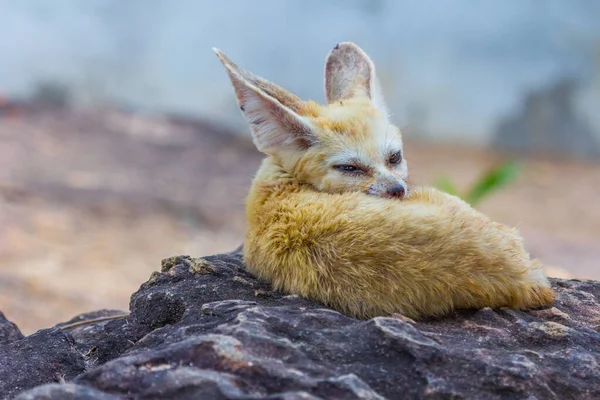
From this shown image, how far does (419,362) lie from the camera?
9.52 feet

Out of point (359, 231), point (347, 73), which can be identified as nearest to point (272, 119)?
point (359, 231)

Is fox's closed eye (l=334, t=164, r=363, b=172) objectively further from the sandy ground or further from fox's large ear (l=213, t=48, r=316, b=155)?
the sandy ground

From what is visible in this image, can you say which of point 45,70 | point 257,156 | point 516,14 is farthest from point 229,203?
point 516,14

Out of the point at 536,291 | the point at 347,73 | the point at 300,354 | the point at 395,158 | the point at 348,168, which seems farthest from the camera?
the point at 347,73

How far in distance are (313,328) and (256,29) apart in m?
13.2

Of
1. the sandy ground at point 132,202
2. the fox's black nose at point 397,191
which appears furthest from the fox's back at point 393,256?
the sandy ground at point 132,202

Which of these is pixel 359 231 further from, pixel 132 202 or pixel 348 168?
pixel 132 202

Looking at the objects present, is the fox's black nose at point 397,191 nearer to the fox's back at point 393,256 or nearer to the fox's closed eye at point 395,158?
the fox's back at point 393,256

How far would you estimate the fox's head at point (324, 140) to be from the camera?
4125 millimetres

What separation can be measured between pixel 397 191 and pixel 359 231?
61cm

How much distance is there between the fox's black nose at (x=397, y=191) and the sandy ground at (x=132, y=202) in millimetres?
2666

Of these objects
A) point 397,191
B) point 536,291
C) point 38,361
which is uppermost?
point 397,191

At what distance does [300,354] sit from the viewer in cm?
287

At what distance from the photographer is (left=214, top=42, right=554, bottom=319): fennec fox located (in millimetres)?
3406
